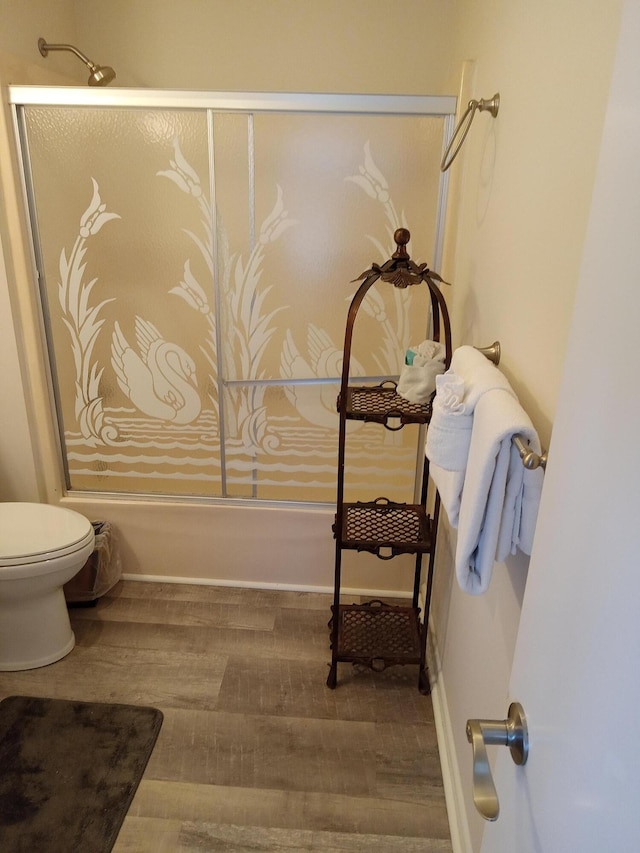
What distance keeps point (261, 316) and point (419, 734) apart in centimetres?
154

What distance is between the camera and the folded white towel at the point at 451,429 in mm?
1050

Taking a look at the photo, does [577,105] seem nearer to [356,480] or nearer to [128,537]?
[356,480]

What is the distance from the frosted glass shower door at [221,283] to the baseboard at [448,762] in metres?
0.68

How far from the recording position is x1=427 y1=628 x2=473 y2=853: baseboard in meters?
1.41

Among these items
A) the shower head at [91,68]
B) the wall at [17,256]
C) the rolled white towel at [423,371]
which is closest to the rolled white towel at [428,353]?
the rolled white towel at [423,371]

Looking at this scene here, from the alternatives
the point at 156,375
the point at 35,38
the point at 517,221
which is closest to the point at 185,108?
the point at 35,38

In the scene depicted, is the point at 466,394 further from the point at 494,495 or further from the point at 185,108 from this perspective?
the point at 185,108

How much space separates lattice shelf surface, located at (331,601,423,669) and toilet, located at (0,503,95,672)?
98 cm

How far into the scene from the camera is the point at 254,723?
5.86ft

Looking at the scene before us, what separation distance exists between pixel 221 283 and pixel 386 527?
3.55ft

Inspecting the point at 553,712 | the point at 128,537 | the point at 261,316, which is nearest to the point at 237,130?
the point at 261,316

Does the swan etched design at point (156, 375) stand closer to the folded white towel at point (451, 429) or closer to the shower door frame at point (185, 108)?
the shower door frame at point (185, 108)

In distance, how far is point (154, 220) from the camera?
202 cm

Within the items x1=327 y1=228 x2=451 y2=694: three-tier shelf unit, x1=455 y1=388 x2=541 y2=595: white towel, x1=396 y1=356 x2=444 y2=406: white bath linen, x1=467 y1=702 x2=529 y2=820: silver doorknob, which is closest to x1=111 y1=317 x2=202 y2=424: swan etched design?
x1=327 y1=228 x2=451 y2=694: three-tier shelf unit
